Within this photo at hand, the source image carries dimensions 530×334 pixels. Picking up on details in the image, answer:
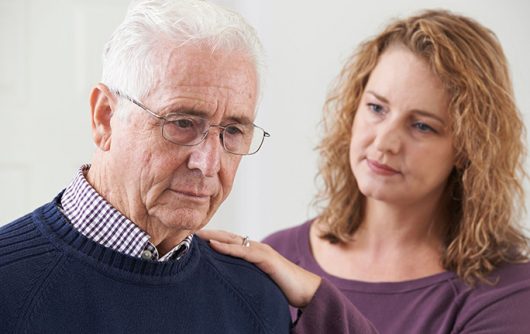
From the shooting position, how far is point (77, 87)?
3076mm

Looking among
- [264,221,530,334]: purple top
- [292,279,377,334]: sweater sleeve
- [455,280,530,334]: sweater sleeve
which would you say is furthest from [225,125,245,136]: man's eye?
[455,280,530,334]: sweater sleeve

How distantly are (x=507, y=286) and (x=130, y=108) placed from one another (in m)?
1.23

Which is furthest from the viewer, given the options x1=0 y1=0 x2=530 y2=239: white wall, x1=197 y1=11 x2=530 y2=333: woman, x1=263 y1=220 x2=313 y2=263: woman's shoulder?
x1=0 y1=0 x2=530 y2=239: white wall

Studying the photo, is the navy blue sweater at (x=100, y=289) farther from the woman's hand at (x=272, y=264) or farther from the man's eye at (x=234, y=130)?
the man's eye at (x=234, y=130)

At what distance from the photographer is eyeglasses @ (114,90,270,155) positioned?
1313mm

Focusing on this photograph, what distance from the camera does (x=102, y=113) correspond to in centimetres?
138

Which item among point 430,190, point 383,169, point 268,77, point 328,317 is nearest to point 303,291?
point 328,317

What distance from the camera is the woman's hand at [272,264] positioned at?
1.62 metres

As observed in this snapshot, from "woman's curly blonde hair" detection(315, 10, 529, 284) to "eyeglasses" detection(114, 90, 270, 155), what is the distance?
35.5 inches

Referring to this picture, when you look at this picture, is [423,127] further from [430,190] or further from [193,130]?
[193,130]

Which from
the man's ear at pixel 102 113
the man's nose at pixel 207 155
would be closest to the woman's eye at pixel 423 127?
the man's nose at pixel 207 155

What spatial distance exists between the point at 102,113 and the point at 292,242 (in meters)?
1.17

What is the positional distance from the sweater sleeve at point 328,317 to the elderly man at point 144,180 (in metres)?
0.34

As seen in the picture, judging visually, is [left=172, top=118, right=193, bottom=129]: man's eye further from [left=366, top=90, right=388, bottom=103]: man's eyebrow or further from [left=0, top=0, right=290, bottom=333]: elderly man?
[left=366, top=90, right=388, bottom=103]: man's eyebrow
